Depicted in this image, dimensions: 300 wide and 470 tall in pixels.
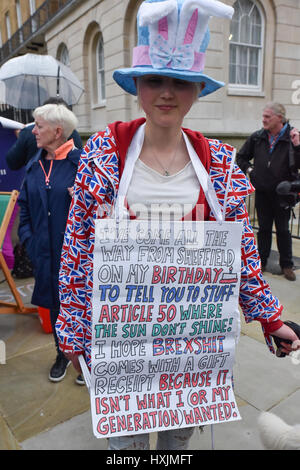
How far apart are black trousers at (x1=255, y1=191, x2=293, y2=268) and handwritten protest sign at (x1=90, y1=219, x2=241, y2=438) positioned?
11.9ft

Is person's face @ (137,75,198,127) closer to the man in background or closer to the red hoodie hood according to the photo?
the red hoodie hood

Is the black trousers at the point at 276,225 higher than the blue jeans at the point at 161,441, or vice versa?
the black trousers at the point at 276,225

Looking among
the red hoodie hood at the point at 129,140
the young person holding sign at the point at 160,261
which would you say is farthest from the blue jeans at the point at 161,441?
the red hoodie hood at the point at 129,140

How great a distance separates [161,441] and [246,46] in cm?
1085

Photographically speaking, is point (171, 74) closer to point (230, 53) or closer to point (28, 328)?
point (28, 328)

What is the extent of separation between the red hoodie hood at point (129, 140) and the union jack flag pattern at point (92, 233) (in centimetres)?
2

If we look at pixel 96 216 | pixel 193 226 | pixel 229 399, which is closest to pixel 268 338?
pixel 229 399

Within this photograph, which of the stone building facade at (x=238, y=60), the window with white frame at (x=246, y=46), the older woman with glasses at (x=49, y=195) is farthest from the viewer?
the window with white frame at (x=246, y=46)

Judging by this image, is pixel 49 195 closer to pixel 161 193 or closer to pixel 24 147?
pixel 24 147

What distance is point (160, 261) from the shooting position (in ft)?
4.22

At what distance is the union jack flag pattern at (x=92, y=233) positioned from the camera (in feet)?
4.26

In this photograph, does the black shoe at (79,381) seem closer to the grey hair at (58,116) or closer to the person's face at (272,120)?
the grey hair at (58,116)

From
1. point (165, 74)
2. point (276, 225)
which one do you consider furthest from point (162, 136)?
point (276, 225)

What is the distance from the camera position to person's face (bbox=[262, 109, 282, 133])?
4492mm
